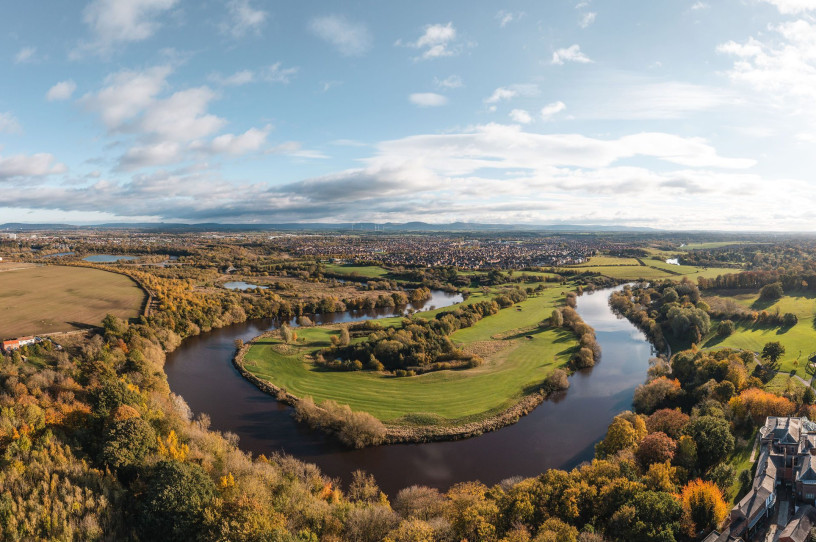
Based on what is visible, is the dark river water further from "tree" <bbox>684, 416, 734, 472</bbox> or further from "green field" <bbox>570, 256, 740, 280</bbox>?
"green field" <bbox>570, 256, 740, 280</bbox>

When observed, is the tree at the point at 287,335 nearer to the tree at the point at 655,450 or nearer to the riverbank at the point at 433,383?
the riverbank at the point at 433,383

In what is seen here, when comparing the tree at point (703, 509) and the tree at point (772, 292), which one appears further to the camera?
the tree at point (772, 292)

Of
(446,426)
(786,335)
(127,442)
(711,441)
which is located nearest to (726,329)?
(786,335)

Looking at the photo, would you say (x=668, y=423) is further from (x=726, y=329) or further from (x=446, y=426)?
(x=726, y=329)

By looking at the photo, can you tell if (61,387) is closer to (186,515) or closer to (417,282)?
(186,515)

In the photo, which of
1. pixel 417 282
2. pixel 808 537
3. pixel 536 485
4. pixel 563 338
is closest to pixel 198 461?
pixel 536 485

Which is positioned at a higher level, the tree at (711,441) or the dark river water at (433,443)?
the tree at (711,441)

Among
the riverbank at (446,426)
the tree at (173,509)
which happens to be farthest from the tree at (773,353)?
the tree at (173,509)
